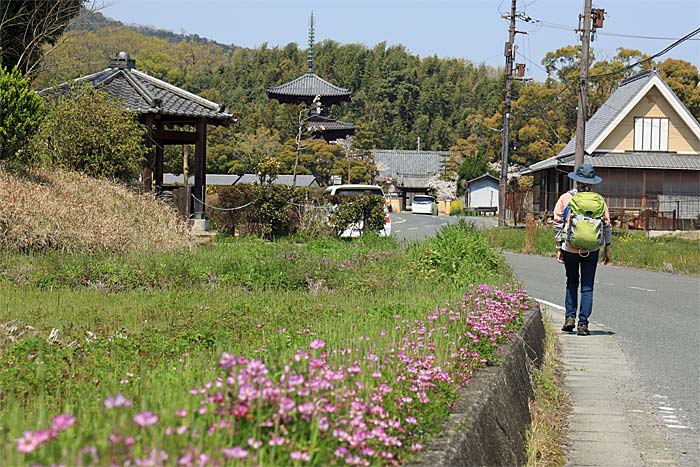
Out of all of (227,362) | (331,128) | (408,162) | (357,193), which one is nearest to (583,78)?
(357,193)

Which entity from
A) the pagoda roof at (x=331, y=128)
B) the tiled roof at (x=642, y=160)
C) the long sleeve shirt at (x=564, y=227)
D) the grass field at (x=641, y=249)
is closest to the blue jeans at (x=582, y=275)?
the long sleeve shirt at (x=564, y=227)

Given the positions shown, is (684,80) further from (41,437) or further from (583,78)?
(41,437)

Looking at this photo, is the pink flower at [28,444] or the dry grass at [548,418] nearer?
the pink flower at [28,444]

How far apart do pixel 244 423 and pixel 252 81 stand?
293ft

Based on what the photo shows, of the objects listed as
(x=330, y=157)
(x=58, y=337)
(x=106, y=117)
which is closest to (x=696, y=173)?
(x=330, y=157)

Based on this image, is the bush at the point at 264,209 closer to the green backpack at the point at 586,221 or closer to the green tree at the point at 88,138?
the green tree at the point at 88,138

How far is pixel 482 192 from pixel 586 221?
62404mm

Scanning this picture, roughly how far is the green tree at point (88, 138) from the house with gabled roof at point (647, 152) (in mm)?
24328

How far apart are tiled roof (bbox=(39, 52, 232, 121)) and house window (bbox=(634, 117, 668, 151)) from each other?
24.0 metres

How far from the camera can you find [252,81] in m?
90.6

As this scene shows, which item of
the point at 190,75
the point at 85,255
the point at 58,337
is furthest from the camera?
the point at 190,75

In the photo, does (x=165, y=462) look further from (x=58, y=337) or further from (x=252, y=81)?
(x=252, y=81)

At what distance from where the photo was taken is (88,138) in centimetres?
1934

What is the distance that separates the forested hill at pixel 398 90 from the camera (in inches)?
2323
